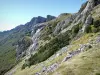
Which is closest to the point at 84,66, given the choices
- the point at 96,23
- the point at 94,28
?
the point at 94,28

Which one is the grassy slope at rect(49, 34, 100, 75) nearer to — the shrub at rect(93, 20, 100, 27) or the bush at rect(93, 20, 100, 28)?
the bush at rect(93, 20, 100, 28)

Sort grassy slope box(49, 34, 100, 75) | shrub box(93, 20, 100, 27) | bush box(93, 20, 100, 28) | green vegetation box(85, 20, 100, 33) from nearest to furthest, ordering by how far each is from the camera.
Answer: grassy slope box(49, 34, 100, 75) < green vegetation box(85, 20, 100, 33) < bush box(93, 20, 100, 28) < shrub box(93, 20, 100, 27)

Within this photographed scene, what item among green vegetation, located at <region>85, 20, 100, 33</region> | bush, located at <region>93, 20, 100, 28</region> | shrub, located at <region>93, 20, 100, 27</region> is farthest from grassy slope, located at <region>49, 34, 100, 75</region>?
shrub, located at <region>93, 20, 100, 27</region>

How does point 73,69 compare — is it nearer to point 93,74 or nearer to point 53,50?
point 93,74

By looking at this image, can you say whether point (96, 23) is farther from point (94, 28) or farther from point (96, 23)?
point (94, 28)

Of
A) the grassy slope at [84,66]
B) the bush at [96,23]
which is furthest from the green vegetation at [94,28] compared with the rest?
the grassy slope at [84,66]

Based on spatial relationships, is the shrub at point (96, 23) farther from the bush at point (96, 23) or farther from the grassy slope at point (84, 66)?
the grassy slope at point (84, 66)

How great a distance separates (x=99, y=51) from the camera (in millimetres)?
50031

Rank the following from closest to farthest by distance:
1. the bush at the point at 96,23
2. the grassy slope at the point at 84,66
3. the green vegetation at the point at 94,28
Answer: the grassy slope at the point at 84,66 < the green vegetation at the point at 94,28 < the bush at the point at 96,23

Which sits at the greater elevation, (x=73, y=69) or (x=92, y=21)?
(x=92, y=21)

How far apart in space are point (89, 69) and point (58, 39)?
198ft

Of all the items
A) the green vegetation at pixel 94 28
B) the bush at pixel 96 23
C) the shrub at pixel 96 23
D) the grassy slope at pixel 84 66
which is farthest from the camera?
the shrub at pixel 96 23

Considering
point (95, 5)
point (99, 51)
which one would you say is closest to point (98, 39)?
point (99, 51)

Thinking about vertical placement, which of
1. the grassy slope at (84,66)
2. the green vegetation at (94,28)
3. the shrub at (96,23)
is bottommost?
the grassy slope at (84,66)
